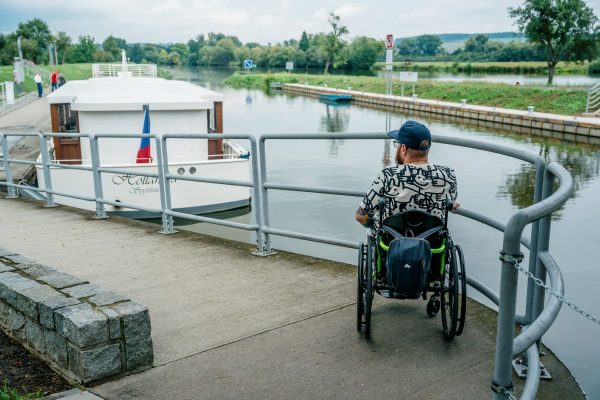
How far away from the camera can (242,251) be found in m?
5.94

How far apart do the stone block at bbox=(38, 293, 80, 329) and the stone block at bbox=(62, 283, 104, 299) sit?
7cm

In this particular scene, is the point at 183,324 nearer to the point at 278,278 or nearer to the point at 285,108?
the point at 278,278

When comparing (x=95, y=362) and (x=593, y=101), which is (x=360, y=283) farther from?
(x=593, y=101)

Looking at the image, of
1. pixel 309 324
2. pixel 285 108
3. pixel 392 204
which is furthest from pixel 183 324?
pixel 285 108

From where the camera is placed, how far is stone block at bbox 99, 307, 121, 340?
3354mm

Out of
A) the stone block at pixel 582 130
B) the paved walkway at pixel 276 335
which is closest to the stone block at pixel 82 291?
the paved walkway at pixel 276 335

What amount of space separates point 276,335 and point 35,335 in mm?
1497

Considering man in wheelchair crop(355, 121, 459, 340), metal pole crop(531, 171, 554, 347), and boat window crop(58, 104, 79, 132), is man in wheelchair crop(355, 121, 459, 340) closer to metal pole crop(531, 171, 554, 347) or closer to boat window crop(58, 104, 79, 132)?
metal pole crop(531, 171, 554, 347)

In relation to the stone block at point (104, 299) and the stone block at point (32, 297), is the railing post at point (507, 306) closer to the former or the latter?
the stone block at point (104, 299)

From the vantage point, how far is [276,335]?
3938 mm

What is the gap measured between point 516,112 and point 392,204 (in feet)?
101

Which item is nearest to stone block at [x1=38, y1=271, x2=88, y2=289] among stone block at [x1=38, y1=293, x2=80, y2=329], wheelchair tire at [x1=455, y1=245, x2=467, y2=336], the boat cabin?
stone block at [x1=38, y1=293, x2=80, y2=329]

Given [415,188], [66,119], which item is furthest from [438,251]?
[66,119]

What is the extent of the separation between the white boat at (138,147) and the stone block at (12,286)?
903 cm
